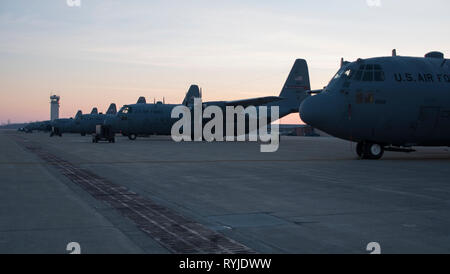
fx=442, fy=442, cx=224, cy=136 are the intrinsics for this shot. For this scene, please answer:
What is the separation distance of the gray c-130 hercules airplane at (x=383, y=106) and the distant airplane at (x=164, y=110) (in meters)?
25.6

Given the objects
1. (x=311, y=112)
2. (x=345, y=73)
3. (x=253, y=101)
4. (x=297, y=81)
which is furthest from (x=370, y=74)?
(x=297, y=81)

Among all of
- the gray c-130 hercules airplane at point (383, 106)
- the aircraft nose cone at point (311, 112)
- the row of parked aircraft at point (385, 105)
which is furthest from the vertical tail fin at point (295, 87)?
the gray c-130 hercules airplane at point (383, 106)

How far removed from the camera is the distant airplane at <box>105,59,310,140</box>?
4741cm

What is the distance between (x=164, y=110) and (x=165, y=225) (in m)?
41.9

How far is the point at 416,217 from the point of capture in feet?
25.9

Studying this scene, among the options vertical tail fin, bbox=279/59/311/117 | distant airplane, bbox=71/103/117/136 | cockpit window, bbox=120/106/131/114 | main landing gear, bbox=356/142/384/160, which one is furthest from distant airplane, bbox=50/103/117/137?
main landing gear, bbox=356/142/384/160

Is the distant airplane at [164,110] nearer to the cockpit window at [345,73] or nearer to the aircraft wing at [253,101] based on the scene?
the aircraft wing at [253,101]

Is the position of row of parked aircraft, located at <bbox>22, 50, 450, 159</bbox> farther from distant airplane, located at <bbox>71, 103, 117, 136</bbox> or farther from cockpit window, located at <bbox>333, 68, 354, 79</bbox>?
distant airplane, located at <bbox>71, 103, 117, 136</bbox>

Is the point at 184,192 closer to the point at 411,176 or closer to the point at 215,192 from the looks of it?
the point at 215,192

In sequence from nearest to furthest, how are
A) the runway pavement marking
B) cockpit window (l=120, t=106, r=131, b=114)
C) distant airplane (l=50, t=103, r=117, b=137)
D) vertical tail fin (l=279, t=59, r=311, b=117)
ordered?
the runway pavement marking, cockpit window (l=120, t=106, r=131, b=114), vertical tail fin (l=279, t=59, r=311, b=117), distant airplane (l=50, t=103, r=117, b=137)

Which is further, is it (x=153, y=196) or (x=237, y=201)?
(x=153, y=196)

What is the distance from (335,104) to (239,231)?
1503 cm

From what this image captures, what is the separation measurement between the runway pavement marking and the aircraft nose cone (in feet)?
38.6
